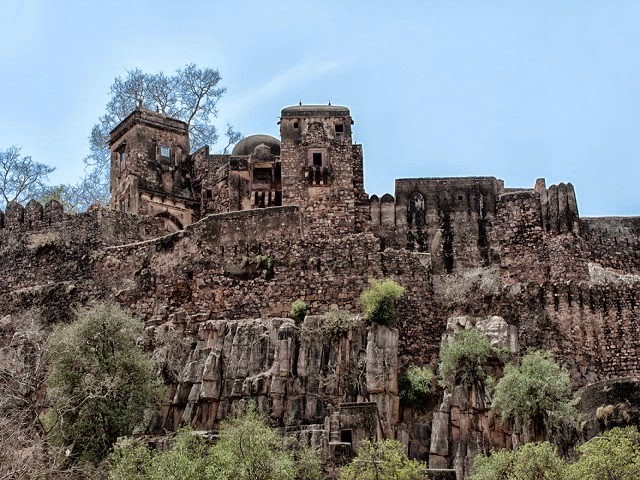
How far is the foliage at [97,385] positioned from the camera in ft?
97.0

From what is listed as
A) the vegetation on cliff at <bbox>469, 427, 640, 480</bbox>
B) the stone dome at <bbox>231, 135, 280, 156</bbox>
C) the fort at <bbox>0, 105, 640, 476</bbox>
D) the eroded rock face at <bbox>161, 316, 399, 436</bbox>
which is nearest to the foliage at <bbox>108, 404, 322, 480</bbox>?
the fort at <bbox>0, 105, 640, 476</bbox>

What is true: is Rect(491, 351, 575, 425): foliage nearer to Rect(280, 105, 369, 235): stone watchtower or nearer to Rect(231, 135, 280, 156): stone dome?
Rect(280, 105, 369, 235): stone watchtower

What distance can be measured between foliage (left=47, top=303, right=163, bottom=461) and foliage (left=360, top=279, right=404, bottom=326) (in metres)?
6.04

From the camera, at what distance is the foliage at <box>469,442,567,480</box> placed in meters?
25.7

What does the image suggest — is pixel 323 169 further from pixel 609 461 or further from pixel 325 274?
pixel 609 461

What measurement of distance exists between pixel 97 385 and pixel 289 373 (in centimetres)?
496

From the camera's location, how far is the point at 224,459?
26.8 meters

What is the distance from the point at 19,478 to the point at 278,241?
451 inches

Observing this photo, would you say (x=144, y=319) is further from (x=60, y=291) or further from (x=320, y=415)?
(x=320, y=415)

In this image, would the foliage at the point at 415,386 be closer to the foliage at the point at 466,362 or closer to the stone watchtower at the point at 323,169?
the foliage at the point at 466,362

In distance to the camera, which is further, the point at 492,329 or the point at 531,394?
the point at 492,329

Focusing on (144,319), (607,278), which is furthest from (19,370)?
(607,278)

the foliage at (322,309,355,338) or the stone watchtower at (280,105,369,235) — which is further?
the stone watchtower at (280,105,369,235)

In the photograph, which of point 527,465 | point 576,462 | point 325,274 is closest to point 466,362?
point 527,465
